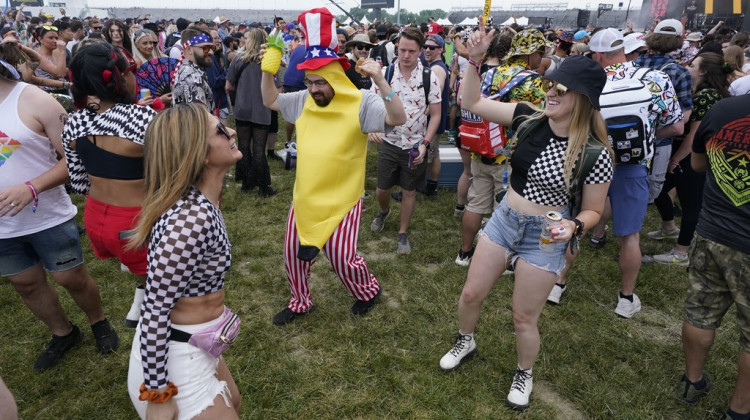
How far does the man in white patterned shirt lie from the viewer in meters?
4.58

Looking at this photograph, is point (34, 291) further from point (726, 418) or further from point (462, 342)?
point (726, 418)

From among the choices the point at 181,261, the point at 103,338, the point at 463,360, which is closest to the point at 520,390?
the point at 463,360

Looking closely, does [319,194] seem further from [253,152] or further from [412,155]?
[253,152]

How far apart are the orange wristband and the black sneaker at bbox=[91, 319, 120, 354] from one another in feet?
6.52

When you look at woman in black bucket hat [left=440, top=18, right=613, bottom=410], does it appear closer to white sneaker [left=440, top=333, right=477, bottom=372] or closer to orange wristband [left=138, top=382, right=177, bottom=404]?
white sneaker [left=440, top=333, right=477, bottom=372]

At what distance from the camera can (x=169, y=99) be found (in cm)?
447

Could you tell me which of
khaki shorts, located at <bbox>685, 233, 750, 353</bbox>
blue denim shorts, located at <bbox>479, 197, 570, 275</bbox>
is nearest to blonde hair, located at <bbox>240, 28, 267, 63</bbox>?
blue denim shorts, located at <bbox>479, 197, 570, 275</bbox>

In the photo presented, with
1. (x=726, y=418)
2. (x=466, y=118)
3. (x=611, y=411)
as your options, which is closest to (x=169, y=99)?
(x=466, y=118)

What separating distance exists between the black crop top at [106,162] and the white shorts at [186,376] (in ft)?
3.68

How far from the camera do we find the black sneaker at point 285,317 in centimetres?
364

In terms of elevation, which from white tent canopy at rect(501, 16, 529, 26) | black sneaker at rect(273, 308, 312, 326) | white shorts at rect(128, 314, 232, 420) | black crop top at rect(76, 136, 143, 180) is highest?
white tent canopy at rect(501, 16, 529, 26)

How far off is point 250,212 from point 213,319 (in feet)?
13.3

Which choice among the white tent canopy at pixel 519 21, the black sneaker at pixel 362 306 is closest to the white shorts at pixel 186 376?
the black sneaker at pixel 362 306

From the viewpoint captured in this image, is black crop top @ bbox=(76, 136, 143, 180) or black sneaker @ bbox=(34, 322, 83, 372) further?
black sneaker @ bbox=(34, 322, 83, 372)
